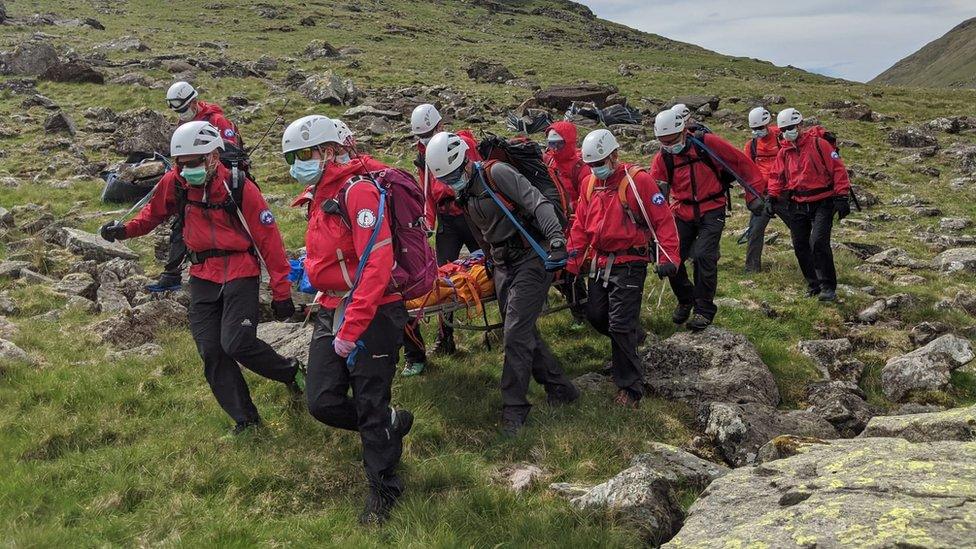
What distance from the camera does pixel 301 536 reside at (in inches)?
217

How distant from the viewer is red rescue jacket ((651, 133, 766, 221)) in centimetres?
1044

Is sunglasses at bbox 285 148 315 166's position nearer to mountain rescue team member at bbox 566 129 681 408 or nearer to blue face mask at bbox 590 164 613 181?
mountain rescue team member at bbox 566 129 681 408

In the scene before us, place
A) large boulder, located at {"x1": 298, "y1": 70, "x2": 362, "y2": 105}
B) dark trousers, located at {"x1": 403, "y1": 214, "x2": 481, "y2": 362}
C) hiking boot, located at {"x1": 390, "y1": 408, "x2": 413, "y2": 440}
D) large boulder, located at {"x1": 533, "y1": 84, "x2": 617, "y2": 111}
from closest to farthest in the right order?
hiking boot, located at {"x1": 390, "y1": 408, "x2": 413, "y2": 440}, dark trousers, located at {"x1": 403, "y1": 214, "x2": 481, "y2": 362}, large boulder, located at {"x1": 298, "y1": 70, "x2": 362, "y2": 105}, large boulder, located at {"x1": 533, "y1": 84, "x2": 617, "y2": 111}

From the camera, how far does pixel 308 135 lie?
598cm

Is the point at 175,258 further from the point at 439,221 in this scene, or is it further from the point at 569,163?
the point at 569,163

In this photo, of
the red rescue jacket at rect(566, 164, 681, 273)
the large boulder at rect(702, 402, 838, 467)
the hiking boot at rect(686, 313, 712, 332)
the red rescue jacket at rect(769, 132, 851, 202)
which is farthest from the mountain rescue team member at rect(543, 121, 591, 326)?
the red rescue jacket at rect(769, 132, 851, 202)

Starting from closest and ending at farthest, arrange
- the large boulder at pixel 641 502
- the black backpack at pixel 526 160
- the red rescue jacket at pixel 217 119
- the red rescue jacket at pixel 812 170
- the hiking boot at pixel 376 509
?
the large boulder at pixel 641 502 < the hiking boot at pixel 376 509 < the black backpack at pixel 526 160 < the red rescue jacket at pixel 217 119 < the red rescue jacket at pixel 812 170

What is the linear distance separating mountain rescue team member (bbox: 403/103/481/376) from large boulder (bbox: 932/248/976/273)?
34.8ft

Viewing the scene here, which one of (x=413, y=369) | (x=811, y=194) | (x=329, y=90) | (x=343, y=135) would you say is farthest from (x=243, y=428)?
(x=329, y=90)

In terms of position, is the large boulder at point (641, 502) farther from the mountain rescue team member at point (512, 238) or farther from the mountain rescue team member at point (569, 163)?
the mountain rescue team member at point (569, 163)

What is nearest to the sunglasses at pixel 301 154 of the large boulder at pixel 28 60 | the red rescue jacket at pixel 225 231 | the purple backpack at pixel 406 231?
the purple backpack at pixel 406 231

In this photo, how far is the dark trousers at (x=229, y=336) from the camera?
7.09 metres

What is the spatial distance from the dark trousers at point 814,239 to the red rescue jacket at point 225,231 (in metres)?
9.46

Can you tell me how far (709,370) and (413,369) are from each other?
157 inches
